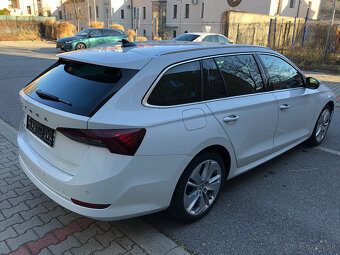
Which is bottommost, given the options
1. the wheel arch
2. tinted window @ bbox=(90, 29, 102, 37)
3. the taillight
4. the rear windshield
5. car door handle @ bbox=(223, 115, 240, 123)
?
the wheel arch

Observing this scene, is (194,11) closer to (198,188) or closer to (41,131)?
(198,188)

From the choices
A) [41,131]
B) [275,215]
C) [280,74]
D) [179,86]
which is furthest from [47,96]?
[280,74]

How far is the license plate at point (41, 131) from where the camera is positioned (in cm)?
256

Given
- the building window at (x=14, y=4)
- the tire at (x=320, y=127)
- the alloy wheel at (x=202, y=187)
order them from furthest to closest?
1. the building window at (x=14, y=4)
2. the tire at (x=320, y=127)
3. the alloy wheel at (x=202, y=187)

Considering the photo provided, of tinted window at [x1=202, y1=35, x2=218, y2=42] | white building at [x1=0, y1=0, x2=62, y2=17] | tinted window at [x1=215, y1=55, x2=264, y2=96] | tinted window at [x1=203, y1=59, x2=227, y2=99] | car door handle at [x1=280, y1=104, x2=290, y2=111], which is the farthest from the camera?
white building at [x1=0, y1=0, x2=62, y2=17]

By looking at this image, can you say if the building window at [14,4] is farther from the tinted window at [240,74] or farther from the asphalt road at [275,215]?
the asphalt road at [275,215]

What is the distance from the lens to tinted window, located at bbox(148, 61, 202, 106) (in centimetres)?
256

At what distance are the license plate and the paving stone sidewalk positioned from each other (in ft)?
2.79

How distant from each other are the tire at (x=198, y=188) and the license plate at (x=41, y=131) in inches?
46.3

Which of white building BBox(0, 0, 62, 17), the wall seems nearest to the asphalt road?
the wall

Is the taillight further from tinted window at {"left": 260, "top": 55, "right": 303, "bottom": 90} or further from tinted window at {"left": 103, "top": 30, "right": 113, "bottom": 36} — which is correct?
tinted window at {"left": 103, "top": 30, "right": 113, "bottom": 36}

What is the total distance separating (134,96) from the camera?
240 cm

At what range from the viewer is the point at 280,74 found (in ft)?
12.9

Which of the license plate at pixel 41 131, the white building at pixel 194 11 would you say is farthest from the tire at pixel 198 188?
the white building at pixel 194 11
